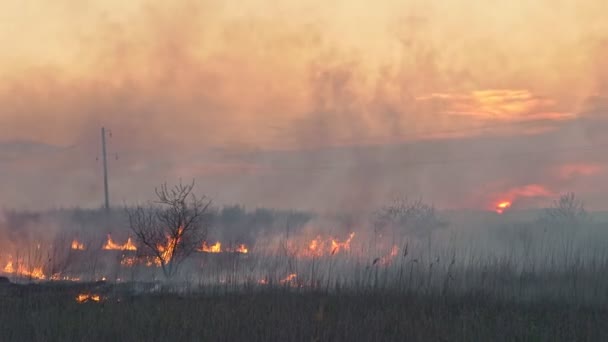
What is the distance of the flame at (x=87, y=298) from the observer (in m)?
18.8

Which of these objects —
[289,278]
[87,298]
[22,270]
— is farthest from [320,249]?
[87,298]

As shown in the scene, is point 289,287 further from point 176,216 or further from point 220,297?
point 176,216

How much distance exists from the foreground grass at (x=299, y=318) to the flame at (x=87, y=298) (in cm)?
28

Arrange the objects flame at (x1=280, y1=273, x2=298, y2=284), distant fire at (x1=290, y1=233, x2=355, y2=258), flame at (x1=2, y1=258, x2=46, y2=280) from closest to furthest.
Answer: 1. flame at (x1=280, y1=273, x2=298, y2=284)
2. distant fire at (x1=290, y1=233, x2=355, y2=258)
3. flame at (x1=2, y1=258, x2=46, y2=280)

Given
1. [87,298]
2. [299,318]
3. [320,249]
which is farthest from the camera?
[320,249]

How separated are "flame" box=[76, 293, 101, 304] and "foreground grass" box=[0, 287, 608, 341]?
0.28 meters

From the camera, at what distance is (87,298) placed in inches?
767

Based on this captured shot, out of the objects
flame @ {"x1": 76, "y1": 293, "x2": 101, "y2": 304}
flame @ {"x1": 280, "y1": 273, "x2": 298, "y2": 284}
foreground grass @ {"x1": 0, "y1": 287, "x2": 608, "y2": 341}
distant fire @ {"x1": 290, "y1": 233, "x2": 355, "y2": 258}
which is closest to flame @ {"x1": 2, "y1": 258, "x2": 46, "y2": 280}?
distant fire @ {"x1": 290, "y1": 233, "x2": 355, "y2": 258}

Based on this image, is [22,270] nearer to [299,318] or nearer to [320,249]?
[320,249]

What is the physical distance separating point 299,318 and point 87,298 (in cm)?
726

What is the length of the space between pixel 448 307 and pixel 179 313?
6.45 m

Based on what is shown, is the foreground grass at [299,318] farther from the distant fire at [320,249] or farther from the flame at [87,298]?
the distant fire at [320,249]

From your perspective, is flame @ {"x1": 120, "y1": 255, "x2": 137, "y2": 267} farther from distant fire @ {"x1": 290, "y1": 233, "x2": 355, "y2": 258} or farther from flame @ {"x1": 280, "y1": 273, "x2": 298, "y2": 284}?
flame @ {"x1": 280, "y1": 273, "x2": 298, "y2": 284}

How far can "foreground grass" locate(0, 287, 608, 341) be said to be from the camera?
44.9 feet
